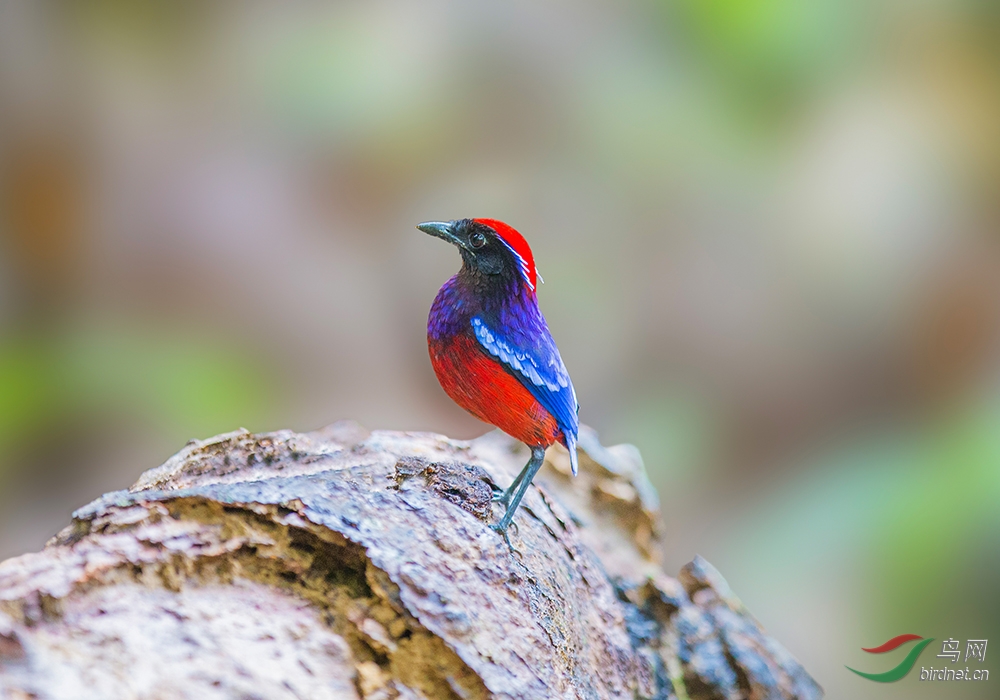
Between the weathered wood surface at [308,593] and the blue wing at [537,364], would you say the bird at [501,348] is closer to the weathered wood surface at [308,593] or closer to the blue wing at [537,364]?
the blue wing at [537,364]

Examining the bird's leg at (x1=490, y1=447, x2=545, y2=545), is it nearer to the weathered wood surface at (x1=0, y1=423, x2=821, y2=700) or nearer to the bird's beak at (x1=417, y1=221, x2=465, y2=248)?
the weathered wood surface at (x1=0, y1=423, x2=821, y2=700)

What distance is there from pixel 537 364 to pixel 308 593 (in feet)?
2.42

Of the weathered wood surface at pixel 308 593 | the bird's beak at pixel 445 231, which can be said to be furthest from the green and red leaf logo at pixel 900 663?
the bird's beak at pixel 445 231

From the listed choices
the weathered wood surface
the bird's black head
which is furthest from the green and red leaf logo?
the bird's black head

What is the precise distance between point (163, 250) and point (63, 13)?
960 mm

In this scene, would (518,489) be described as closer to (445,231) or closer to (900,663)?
(445,231)

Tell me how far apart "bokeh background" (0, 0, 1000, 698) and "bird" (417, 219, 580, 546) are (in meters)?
1.25

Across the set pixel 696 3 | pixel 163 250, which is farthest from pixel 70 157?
pixel 696 3

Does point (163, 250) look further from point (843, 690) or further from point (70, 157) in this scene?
point (843, 690)

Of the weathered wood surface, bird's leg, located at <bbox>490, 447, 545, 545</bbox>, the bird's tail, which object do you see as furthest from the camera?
the bird's tail

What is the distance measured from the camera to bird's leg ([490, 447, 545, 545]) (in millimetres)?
1747

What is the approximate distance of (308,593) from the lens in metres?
1.44

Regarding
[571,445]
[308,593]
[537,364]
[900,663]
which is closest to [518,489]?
[571,445]

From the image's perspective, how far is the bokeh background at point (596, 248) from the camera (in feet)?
9.73
